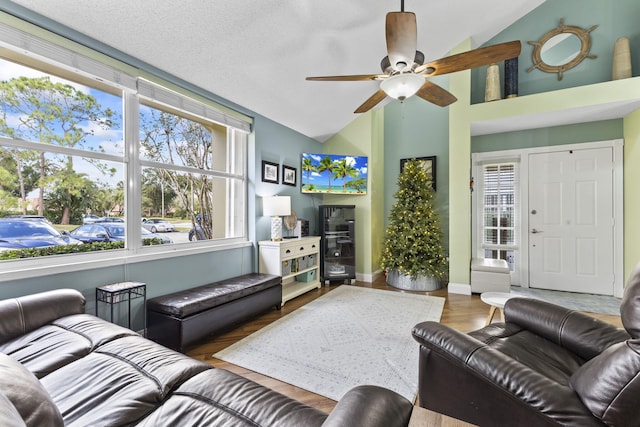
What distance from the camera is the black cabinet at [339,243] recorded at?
461 centimetres

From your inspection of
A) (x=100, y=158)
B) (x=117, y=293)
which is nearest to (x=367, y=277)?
(x=117, y=293)

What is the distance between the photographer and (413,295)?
3.92 meters

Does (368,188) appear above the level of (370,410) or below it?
above

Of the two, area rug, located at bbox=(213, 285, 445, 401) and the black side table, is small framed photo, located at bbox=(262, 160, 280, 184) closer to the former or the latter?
area rug, located at bbox=(213, 285, 445, 401)

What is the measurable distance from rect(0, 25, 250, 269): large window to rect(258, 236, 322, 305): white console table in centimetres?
66

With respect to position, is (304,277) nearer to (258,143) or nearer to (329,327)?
(329,327)

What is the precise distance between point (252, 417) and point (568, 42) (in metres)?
5.44

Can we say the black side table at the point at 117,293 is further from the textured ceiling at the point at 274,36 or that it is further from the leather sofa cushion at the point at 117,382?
the textured ceiling at the point at 274,36

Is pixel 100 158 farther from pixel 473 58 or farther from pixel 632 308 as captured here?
pixel 632 308

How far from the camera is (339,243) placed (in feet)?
15.4

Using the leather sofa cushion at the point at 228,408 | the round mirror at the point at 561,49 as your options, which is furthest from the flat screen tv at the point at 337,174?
the leather sofa cushion at the point at 228,408

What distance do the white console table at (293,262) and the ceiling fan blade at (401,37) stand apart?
2.43m

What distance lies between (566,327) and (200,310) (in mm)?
2539

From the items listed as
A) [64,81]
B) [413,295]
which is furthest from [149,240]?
[413,295]
